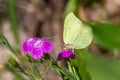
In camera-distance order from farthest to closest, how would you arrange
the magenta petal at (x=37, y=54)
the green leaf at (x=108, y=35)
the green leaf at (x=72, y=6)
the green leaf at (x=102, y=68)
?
the green leaf at (x=72, y=6) < the green leaf at (x=108, y=35) < the green leaf at (x=102, y=68) < the magenta petal at (x=37, y=54)

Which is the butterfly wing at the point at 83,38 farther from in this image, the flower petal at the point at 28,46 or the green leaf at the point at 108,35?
the green leaf at the point at 108,35

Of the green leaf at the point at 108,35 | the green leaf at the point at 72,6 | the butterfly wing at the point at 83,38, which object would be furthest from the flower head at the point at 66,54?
the green leaf at the point at 72,6

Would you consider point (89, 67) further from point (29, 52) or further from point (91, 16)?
point (91, 16)

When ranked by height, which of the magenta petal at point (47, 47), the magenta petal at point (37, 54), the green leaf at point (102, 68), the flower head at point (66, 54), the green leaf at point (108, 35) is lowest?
the green leaf at point (102, 68)

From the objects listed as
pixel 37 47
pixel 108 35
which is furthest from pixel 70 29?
pixel 108 35

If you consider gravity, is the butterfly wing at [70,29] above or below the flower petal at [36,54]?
above

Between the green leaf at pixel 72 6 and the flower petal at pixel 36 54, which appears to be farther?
the green leaf at pixel 72 6

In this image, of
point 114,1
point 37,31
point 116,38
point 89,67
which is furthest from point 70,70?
point 114,1
